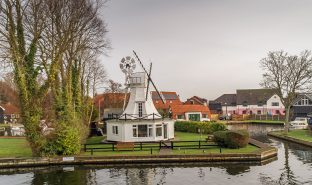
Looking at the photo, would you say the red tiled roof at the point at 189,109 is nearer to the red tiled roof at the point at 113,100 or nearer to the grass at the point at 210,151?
the red tiled roof at the point at 113,100

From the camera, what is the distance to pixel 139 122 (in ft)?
139

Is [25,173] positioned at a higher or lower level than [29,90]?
lower

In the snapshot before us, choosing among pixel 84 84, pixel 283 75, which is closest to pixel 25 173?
pixel 84 84

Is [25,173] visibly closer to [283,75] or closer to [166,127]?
[166,127]

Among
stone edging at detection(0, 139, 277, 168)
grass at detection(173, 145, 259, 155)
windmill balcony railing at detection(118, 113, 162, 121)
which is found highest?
windmill balcony railing at detection(118, 113, 162, 121)

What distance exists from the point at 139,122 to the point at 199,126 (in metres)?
13.9

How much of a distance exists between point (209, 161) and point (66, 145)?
517 inches

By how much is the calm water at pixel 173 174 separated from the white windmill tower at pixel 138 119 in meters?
12.9

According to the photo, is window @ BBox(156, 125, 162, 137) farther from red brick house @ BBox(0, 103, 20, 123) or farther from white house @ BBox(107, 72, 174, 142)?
red brick house @ BBox(0, 103, 20, 123)

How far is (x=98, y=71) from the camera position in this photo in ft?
205

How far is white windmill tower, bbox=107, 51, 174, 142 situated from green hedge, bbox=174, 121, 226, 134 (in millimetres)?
8395

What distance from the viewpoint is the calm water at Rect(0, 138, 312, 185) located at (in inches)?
952

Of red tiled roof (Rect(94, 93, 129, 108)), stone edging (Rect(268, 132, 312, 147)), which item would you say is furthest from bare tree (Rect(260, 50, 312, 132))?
red tiled roof (Rect(94, 93, 129, 108))

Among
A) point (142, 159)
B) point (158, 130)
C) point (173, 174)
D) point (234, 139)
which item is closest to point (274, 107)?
point (158, 130)
